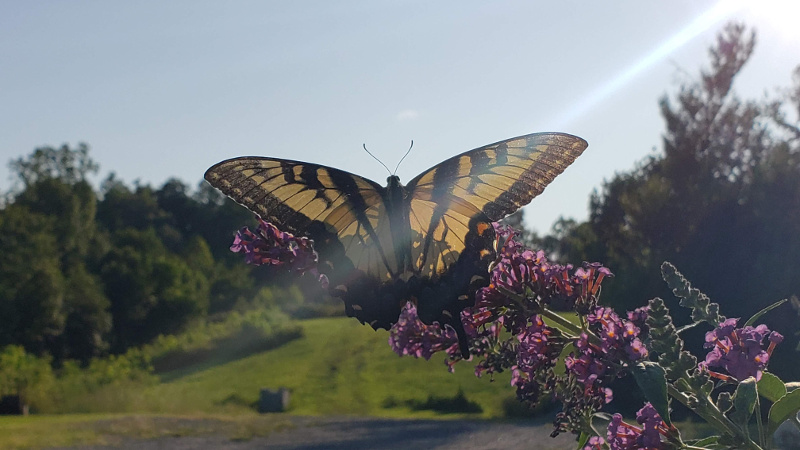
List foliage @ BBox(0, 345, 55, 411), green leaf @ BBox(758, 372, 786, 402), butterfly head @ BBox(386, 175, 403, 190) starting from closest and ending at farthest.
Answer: green leaf @ BBox(758, 372, 786, 402) < butterfly head @ BBox(386, 175, 403, 190) < foliage @ BBox(0, 345, 55, 411)

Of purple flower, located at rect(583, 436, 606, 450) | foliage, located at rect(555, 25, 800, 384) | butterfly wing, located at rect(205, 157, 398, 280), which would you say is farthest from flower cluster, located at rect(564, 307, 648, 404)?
foliage, located at rect(555, 25, 800, 384)

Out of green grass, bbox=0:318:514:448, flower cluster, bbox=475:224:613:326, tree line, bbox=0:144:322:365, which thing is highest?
tree line, bbox=0:144:322:365

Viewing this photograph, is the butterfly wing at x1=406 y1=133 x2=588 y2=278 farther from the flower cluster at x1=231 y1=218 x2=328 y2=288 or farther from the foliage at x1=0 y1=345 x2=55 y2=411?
the foliage at x1=0 y1=345 x2=55 y2=411

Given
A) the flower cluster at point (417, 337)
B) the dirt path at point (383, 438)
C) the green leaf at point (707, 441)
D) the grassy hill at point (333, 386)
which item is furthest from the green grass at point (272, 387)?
the green leaf at point (707, 441)

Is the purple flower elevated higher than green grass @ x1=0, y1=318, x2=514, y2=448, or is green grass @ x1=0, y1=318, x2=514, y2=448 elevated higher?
the purple flower

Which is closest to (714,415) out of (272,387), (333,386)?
(333,386)

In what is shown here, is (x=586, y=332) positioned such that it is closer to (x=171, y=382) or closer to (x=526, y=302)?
(x=526, y=302)

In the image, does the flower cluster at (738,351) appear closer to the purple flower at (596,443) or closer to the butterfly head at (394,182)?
the purple flower at (596,443)
